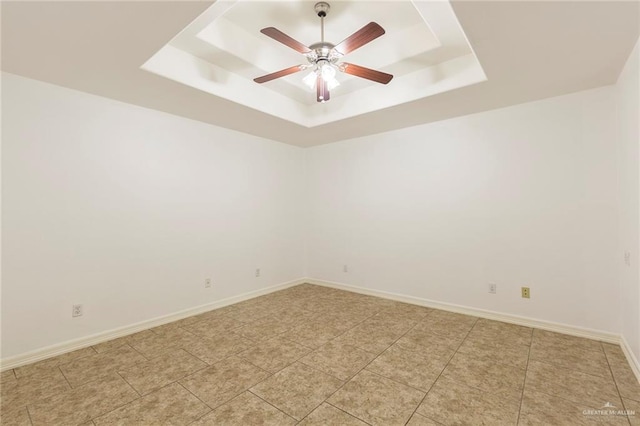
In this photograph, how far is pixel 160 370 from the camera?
2316 mm

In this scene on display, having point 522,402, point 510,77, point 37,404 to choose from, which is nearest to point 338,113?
point 510,77

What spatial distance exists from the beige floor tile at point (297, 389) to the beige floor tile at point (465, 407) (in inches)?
25.4

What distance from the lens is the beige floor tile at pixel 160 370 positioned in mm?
2121

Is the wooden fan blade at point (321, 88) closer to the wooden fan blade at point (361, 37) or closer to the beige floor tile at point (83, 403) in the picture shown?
the wooden fan blade at point (361, 37)

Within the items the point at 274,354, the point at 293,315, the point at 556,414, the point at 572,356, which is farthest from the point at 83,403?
the point at 572,356

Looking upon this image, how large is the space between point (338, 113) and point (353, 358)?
288cm

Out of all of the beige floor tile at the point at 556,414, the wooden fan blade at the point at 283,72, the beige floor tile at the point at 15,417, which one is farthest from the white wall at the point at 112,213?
the beige floor tile at the point at 556,414

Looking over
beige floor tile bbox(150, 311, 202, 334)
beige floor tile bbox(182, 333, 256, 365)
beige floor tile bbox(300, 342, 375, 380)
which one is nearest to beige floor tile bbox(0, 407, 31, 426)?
beige floor tile bbox(182, 333, 256, 365)

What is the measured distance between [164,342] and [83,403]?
3.03ft

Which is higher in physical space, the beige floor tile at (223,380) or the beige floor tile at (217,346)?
the beige floor tile at (217,346)

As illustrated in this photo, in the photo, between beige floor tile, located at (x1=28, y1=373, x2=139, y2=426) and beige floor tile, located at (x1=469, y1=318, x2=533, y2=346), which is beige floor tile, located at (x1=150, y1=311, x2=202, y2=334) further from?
beige floor tile, located at (x1=469, y1=318, x2=533, y2=346)

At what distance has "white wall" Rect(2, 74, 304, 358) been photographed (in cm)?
248

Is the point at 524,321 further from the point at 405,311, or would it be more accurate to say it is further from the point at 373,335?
the point at 373,335

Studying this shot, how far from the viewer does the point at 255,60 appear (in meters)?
2.88
